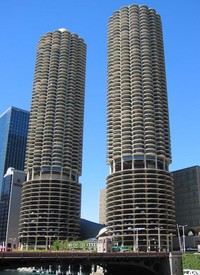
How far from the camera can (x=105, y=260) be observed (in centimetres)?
10312

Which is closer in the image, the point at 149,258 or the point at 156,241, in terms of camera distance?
the point at 149,258

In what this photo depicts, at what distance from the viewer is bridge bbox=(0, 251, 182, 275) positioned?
283 feet

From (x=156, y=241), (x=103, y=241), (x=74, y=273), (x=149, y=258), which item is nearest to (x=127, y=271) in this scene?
(x=103, y=241)

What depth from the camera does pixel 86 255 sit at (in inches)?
3844

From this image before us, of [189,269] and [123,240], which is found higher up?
[123,240]

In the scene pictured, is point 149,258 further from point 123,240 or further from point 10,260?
point 123,240

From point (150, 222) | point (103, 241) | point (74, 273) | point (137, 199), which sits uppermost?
point (137, 199)

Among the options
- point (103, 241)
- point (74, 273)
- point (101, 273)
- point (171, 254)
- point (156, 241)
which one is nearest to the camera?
point (171, 254)

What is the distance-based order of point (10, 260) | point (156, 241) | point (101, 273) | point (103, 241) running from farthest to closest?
point (156, 241)
point (101, 273)
point (103, 241)
point (10, 260)

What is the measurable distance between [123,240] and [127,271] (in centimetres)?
6091

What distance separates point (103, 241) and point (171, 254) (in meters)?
24.3

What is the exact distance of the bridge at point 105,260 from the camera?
3393 inches

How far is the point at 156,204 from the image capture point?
197000 millimetres

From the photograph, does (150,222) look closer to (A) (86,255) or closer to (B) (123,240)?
(B) (123,240)
